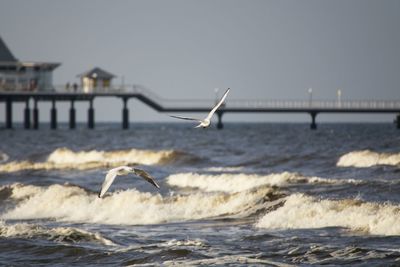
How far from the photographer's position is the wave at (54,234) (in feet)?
67.5

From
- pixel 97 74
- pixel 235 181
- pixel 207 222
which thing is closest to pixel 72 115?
pixel 97 74

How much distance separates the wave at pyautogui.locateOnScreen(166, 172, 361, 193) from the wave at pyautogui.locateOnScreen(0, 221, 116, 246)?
1313 cm

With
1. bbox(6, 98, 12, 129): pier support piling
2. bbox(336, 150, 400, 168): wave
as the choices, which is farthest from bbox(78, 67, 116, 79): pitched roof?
bbox(336, 150, 400, 168): wave

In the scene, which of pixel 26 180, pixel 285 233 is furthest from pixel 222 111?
pixel 285 233

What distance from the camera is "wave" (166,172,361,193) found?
1355 inches

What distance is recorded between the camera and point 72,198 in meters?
29.2

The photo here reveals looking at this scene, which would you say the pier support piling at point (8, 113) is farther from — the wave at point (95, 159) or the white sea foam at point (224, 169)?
the white sea foam at point (224, 169)

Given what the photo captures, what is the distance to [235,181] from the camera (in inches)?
1416

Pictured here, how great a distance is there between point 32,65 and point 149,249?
97.5m

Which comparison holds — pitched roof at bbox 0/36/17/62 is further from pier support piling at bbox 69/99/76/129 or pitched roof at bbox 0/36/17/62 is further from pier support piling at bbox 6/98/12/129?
pier support piling at bbox 69/99/76/129

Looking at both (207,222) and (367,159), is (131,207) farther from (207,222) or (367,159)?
(367,159)

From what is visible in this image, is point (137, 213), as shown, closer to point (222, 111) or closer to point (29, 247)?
point (29, 247)

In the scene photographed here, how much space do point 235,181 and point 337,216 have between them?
44.6 feet

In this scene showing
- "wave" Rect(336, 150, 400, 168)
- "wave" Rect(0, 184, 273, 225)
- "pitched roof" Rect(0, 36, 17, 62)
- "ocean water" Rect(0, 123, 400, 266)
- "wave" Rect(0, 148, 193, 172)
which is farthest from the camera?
"pitched roof" Rect(0, 36, 17, 62)
